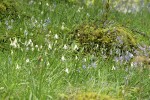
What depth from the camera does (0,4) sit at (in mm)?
7531

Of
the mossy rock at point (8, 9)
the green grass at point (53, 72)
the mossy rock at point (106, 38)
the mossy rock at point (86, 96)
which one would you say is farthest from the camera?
the mossy rock at point (8, 9)

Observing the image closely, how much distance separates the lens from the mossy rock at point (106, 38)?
7.04 m

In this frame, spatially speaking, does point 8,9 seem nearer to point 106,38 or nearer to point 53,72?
point 106,38

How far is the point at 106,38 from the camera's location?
280 inches

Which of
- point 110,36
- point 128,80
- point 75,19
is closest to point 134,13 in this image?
point 75,19

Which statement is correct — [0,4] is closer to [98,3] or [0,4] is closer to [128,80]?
[128,80]

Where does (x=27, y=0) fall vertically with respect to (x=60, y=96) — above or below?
above

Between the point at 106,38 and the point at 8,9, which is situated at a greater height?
the point at 8,9

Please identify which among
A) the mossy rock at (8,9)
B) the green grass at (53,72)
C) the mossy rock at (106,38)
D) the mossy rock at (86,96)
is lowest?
the mossy rock at (86,96)

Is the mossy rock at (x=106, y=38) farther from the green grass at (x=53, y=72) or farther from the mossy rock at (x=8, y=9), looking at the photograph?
the mossy rock at (x=8, y=9)

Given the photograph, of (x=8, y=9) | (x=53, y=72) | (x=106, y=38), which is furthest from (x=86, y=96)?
(x=8, y=9)

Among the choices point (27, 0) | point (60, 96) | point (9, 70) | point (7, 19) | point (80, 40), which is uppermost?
point (27, 0)

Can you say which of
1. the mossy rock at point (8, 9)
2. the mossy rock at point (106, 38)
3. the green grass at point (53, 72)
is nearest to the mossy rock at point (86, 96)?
the green grass at point (53, 72)

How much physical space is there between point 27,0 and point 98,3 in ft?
7.98
